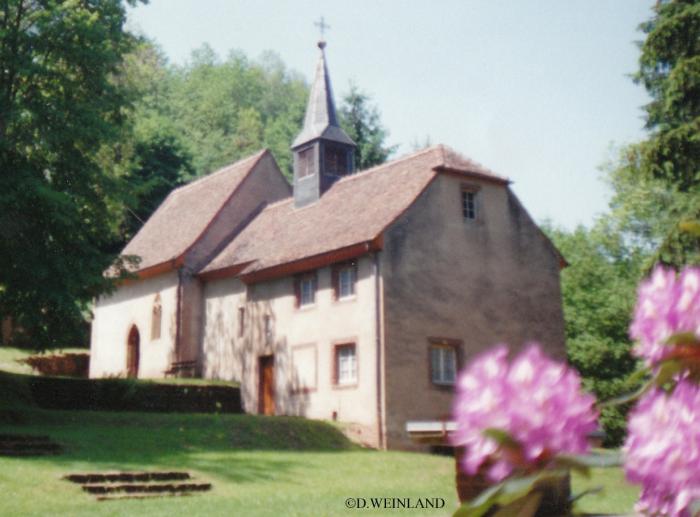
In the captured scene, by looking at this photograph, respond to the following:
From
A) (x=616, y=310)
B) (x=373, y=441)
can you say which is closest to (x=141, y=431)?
(x=373, y=441)

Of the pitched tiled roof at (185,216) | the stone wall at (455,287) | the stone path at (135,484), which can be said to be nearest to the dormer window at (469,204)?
the stone wall at (455,287)

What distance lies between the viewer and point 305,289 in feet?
93.1

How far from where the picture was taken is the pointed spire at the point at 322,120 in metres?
33.0

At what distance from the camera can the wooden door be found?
28.9m

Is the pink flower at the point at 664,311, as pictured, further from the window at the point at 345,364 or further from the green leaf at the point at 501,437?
the window at the point at 345,364

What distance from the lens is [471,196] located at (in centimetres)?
2811

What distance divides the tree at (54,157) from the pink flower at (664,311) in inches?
856

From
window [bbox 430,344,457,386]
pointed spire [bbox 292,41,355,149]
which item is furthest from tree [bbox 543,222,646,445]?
pointed spire [bbox 292,41,355,149]

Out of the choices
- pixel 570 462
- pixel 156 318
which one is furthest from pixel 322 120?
pixel 570 462

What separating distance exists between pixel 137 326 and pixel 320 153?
1095cm

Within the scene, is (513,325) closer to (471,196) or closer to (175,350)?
(471,196)

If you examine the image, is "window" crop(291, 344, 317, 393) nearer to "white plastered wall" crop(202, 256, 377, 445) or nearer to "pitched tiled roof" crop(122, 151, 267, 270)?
"white plastered wall" crop(202, 256, 377, 445)

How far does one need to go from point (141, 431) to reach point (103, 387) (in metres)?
5.00

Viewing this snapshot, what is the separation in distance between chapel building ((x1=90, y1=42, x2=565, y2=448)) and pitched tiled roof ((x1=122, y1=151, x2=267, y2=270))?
272 millimetres
